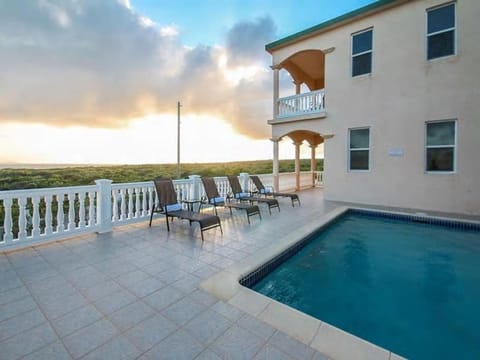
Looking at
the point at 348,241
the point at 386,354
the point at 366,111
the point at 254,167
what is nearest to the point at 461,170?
the point at 366,111

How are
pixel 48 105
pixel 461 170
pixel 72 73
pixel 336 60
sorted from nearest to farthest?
pixel 461 170, pixel 72 73, pixel 48 105, pixel 336 60

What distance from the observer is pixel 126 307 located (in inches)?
101

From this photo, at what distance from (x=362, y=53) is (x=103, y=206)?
10163 millimetres

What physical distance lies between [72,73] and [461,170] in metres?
13.0

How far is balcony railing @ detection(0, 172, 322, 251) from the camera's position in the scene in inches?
164

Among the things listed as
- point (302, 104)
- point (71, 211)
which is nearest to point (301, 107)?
point (302, 104)

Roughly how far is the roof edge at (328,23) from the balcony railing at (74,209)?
767 cm

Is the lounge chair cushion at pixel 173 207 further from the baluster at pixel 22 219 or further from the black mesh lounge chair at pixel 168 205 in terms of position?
the baluster at pixel 22 219

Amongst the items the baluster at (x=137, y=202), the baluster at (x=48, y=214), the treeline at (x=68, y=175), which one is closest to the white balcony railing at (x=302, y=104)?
the treeline at (x=68, y=175)

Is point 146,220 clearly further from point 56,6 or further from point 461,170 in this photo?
point 461,170

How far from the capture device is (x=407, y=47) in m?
8.08

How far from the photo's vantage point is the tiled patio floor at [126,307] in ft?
6.54

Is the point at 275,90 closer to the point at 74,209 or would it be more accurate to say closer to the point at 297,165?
the point at 297,165

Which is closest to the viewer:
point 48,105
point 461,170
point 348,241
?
point 348,241
